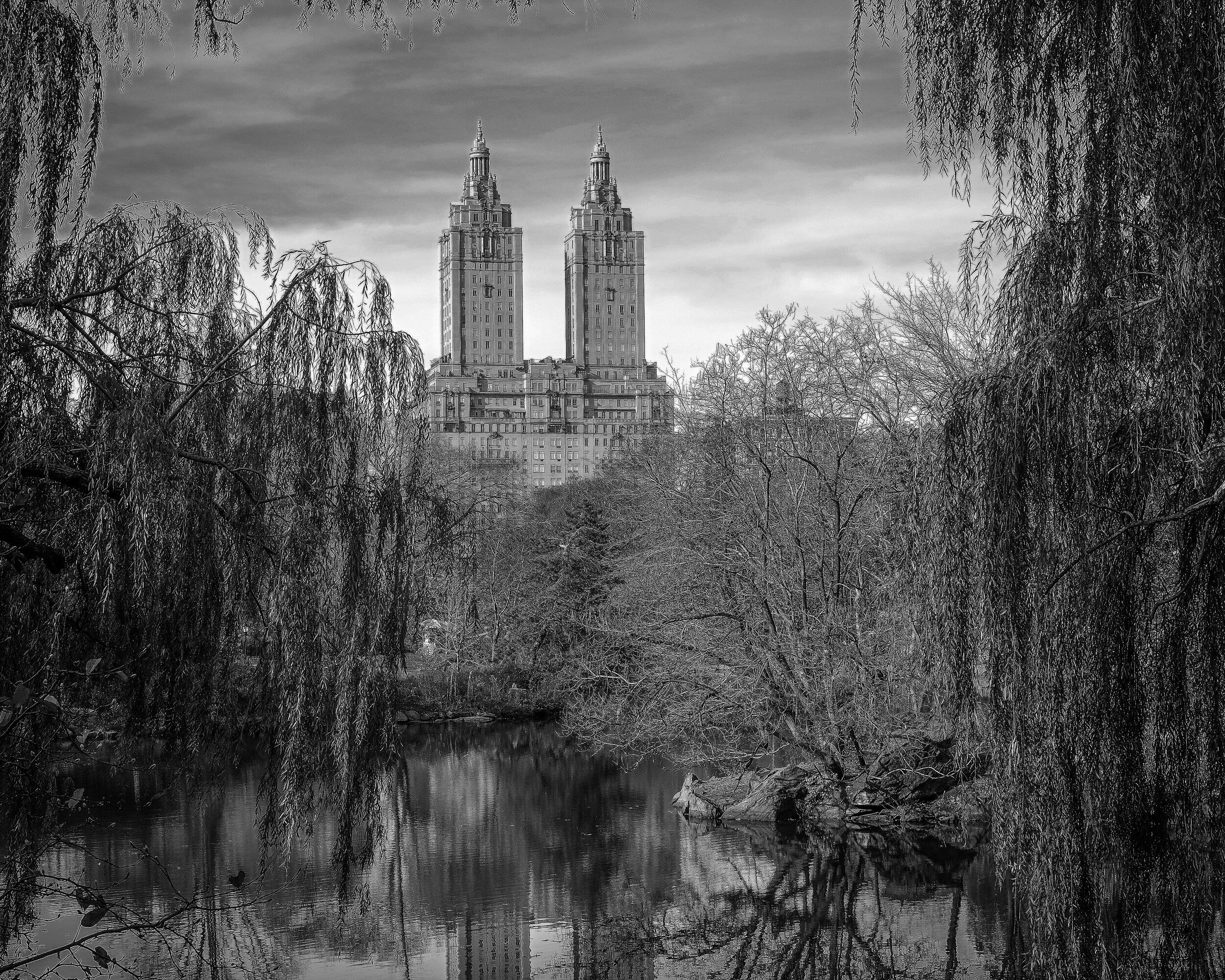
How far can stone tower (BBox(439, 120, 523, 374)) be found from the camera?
403ft

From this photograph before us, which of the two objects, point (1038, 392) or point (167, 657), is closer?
point (1038, 392)

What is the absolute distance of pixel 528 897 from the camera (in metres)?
13.4

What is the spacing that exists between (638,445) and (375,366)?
1902 cm

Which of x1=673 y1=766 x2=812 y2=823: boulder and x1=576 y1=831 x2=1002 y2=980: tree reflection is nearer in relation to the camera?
x1=576 y1=831 x2=1002 y2=980: tree reflection

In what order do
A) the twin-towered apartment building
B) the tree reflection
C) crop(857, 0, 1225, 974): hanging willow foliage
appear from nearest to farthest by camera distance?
1. crop(857, 0, 1225, 974): hanging willow foliage
2. the tree reflection
3. the twin-towered apartment building

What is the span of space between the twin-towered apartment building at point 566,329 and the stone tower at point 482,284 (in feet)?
0.36

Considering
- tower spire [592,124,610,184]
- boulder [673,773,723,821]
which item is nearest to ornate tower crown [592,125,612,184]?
tower spire [592,124,610,184]

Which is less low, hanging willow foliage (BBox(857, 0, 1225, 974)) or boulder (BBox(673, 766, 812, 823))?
hanging willow foliage (BBox(857, 0, 1225, 974))

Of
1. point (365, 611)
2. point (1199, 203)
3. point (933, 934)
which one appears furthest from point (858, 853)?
point (1199, 203)

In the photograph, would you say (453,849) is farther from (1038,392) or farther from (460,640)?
(460,640)

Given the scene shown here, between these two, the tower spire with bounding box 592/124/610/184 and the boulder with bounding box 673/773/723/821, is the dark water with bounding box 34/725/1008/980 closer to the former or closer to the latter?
the boulder with bounding box 673/773/723/821

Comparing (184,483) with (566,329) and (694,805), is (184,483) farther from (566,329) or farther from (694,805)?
(566,329)

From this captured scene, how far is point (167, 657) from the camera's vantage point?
6.63 metres

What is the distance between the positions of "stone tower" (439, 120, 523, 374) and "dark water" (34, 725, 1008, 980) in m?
105
